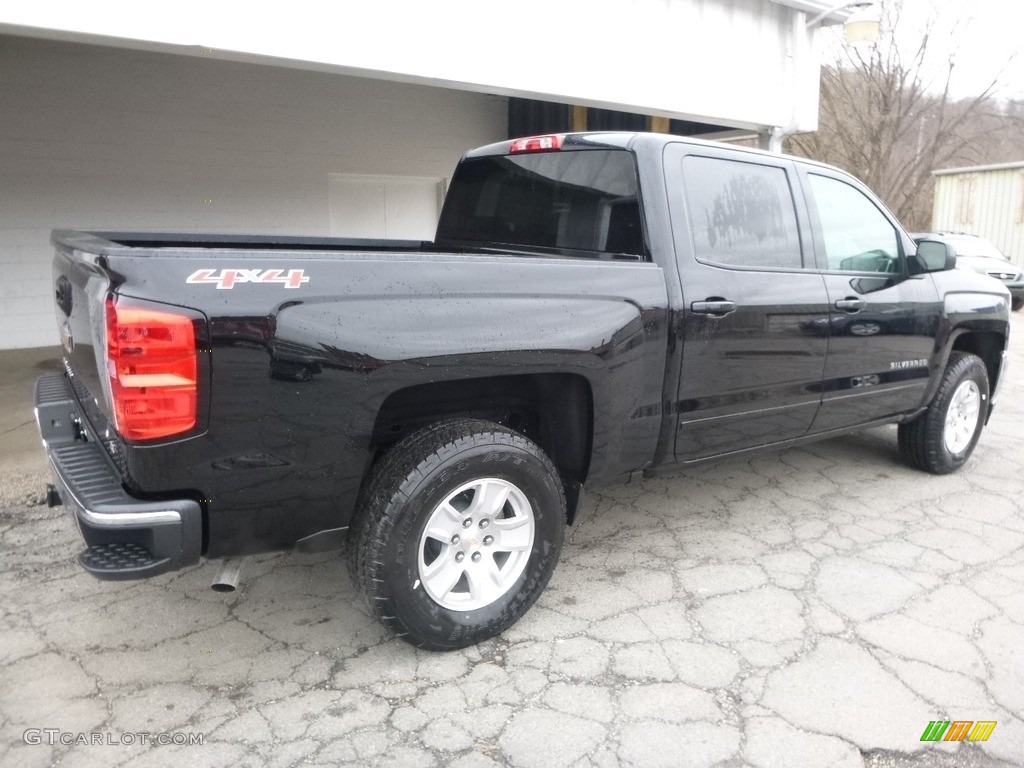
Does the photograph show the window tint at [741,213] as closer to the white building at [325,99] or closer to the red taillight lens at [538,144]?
the red taillight lens at [538,144]

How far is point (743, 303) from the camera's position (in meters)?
3.40

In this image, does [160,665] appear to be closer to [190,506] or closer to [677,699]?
[190,506]

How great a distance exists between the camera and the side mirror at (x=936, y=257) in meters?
4.32

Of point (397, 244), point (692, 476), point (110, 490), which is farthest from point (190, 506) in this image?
point (692, 476)

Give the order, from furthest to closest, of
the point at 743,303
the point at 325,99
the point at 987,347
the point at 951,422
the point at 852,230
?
the point at 325,99, the point at 987,347, the point at 951,422, the point at 852,230, the point at 743,303

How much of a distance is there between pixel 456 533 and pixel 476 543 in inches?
3.9

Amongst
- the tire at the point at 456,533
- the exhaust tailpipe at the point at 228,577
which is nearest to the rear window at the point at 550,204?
the tire at the point at 456,533

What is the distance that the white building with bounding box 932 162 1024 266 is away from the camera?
65.7 feet

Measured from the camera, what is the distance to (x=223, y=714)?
250cm

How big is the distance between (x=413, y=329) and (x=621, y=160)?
52.4 inches

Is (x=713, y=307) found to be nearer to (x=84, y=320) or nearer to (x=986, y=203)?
(x=84, y=320)

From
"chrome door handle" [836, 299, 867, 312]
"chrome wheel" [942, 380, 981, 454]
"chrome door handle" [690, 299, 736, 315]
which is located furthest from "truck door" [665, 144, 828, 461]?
"chrome wheel" [942, 380, 981, 454]

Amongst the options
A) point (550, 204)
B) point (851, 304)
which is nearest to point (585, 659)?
point (550, 204)

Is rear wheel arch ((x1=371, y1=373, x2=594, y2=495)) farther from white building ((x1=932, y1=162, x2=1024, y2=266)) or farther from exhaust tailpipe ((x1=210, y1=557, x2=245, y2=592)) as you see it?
white building ((x1=932, y1=162, x2=1024, y2=266))
